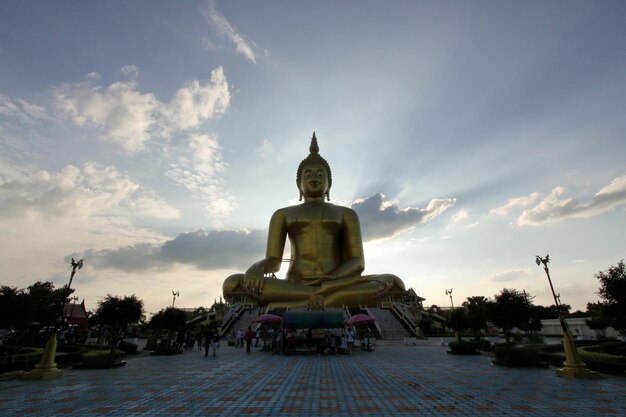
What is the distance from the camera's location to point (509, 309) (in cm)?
1550

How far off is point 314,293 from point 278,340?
5623 mm

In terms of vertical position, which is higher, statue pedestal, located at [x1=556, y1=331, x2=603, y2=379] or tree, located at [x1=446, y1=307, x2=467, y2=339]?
tree, located at [x1=446, y1=307, x2=467, y2=339]

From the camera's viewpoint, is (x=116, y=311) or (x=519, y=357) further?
(x=116, y=311)

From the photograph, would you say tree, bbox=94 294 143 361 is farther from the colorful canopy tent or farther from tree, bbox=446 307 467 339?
tree, bbox=446 307 467 339

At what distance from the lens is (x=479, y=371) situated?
9648 mm

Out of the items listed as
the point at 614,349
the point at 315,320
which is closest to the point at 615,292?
the point at 614,349

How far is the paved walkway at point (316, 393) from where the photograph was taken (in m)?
5.51

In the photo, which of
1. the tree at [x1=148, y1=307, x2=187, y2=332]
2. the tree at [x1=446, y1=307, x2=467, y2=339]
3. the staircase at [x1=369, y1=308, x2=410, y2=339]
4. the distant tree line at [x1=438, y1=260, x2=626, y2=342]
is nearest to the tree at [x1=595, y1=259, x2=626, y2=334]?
the distant tree line at [x1=438, y1=260, x2=626, y2=342]

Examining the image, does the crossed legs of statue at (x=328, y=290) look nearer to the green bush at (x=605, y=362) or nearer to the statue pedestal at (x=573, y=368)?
the green bush at (x=605, y=362)

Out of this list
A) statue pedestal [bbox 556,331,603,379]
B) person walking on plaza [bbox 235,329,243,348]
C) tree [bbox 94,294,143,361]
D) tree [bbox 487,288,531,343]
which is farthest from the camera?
person walking on plaza [bbox 235,329,243,348]

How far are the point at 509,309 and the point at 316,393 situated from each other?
12.1 meters

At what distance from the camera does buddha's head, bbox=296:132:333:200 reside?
82.4 ft

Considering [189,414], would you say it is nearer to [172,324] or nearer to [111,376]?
[111,376]

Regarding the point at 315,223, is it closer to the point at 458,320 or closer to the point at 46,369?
the point at 458,320
